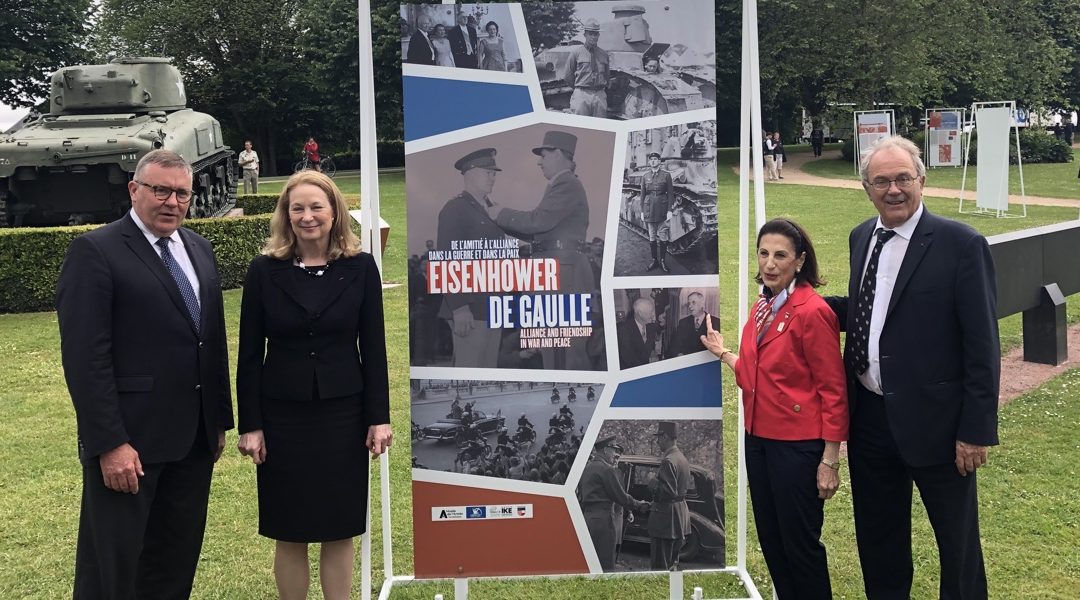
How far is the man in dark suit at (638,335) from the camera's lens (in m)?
3.35

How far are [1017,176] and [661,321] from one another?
84.5 feet

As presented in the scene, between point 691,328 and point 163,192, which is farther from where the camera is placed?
point 691,328

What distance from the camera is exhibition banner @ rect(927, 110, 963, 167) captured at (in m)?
28.4

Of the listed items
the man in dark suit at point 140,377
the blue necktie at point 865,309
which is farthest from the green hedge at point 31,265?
the blue necktie at point 865,309

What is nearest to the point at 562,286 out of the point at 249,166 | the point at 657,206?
the point at 657,206

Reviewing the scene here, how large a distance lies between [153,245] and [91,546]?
3.18 feet

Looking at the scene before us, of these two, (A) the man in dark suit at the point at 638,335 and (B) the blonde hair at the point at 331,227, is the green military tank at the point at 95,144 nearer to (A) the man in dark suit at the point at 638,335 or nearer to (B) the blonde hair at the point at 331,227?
(B) the blonde hair at the point at 331,227

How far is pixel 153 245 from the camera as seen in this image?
2.82 meters

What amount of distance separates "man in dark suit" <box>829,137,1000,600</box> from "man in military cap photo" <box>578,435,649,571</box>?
35.8 inches

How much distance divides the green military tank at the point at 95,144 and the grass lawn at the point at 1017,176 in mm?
16685

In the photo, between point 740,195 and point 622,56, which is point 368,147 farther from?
point 740,195

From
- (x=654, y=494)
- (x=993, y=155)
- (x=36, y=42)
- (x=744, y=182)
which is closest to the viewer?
(x=654, y=494)

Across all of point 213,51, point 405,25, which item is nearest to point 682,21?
point 405,25

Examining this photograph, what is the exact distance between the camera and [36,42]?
31453 mm
